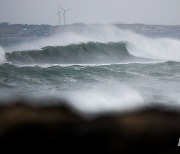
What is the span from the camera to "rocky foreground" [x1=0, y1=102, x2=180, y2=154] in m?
1.37

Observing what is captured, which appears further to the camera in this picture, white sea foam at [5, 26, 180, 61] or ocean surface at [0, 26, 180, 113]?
white sea foam at [5, 26, 180, 61]

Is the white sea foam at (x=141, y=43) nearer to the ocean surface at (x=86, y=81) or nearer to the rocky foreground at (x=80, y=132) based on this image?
the ocean surface at (x=86, y=81)

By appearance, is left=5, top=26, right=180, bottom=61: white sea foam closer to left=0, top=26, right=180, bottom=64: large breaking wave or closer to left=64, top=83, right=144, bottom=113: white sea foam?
left=0, top=26, right=180, bottom=64: large breaking wave

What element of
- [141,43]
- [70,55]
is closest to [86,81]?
[70,55]

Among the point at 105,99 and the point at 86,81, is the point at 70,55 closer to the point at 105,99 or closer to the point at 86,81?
the point at 86,81

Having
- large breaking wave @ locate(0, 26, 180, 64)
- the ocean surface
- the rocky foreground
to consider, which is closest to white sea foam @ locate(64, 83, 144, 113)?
the ocean surface

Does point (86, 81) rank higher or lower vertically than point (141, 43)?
lower

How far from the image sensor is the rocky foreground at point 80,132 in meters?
1.37

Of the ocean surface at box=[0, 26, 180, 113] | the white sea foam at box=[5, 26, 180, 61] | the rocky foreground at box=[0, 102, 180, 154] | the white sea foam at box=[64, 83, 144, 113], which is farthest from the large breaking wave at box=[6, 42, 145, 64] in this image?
the rocky foreground at box=[0, 102, 180, 154]

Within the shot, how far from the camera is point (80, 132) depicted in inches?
59.2

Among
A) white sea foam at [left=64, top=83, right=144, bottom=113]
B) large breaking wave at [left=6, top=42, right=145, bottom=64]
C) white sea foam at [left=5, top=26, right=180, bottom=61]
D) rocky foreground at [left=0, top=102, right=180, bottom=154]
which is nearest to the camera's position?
rocky foreground at [left=0, top=102, right=180, bottom=154]

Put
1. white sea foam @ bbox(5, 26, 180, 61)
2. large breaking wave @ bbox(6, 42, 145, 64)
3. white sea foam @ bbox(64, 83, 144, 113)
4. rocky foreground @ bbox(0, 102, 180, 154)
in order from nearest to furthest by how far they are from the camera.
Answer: rocky foreground @ bbox(0, 102, 180, 154), white sea foam @ bbox(64, 83, 144, 113), large breaking wave @ bbox(6, 42, 145, 64), white sea foam @ bbox(5, 26, 180, 61)

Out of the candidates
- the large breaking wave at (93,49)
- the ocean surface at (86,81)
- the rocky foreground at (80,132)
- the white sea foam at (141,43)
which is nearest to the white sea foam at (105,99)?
the ocean surface at (86,81)

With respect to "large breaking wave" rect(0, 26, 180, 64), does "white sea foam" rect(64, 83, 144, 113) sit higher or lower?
lower
